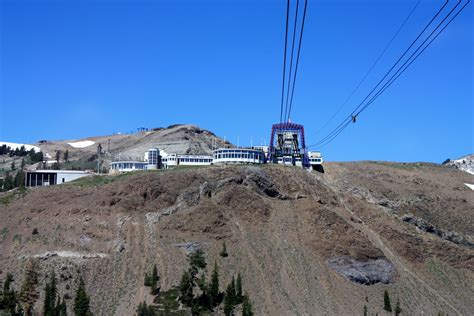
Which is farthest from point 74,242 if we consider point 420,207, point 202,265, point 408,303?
point 420,207

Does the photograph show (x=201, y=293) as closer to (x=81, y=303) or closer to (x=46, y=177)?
(x=81, y=303)

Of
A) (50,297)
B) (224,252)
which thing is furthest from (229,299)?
(50,297)

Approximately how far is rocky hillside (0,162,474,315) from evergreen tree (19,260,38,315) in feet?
4.32

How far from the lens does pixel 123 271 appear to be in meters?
99.4

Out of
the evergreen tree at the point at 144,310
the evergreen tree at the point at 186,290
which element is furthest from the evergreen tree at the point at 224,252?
the evergreen tree at the point at 144,310

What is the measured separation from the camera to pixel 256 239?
111250 mm

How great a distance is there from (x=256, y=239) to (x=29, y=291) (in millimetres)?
36119

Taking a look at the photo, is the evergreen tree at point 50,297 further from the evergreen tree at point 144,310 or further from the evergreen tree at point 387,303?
the evergreen tree at point 387,303

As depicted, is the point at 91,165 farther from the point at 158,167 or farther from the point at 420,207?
the point at 420,207

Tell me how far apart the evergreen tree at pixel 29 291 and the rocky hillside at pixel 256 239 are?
1.32 meters

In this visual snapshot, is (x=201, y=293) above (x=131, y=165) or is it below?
below

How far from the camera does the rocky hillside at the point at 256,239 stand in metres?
98.9

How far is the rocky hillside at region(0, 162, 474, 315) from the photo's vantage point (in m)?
98.9

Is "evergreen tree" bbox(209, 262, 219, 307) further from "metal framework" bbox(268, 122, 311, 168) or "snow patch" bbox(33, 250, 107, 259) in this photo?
"metal framework" bbox(268, 122, 311, 168)
